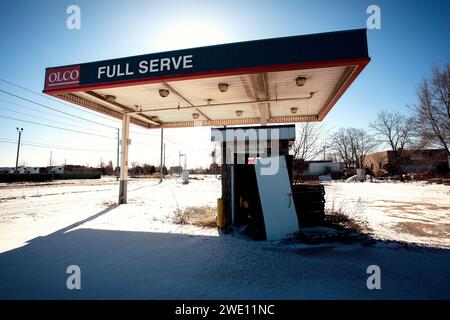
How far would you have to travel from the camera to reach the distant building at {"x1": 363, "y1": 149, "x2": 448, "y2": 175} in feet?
91.6

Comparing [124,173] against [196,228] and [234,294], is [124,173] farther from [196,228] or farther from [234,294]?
[234,294]

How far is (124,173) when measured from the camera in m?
11.9

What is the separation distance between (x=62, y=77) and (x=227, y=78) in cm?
593

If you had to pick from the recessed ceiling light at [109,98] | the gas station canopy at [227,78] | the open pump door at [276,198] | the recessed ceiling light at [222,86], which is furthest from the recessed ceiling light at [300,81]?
the recessed ceiling light at [109,98]

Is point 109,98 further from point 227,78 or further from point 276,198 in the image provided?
point 276,198

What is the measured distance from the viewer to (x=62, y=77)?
8164 mm

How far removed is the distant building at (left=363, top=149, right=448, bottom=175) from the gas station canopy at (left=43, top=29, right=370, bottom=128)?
85.7 feet

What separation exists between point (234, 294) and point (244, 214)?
408 cm

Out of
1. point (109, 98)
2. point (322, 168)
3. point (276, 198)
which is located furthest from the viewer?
point (322, 168)

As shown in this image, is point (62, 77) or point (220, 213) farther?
point (62, 77)
